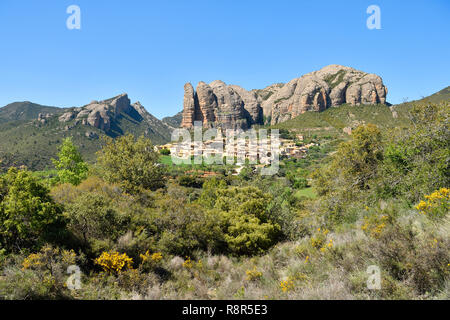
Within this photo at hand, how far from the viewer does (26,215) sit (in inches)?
250

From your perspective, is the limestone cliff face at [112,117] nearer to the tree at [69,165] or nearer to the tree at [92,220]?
the tree at [69,165]

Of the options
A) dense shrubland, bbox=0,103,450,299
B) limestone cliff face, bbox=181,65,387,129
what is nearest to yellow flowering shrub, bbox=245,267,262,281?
dense shrubland, bbox=0,103,450,299

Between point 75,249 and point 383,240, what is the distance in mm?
8343

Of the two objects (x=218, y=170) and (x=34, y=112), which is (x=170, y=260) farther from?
(x=34, y=112)

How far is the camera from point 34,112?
509ft

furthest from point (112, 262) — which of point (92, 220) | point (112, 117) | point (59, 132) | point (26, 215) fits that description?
point (112, 117)

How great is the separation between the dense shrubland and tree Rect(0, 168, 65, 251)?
0.11 ft

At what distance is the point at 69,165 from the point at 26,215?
1560 cm

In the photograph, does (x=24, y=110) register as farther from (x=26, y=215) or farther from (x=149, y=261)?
(x=149, y=261)

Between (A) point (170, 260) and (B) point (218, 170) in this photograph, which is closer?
(A) point (170, 260)

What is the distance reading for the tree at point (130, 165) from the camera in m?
16.7

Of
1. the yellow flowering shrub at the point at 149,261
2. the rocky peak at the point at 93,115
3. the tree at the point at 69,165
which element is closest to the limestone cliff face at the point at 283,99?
the rocky peak at the point at 93,115
